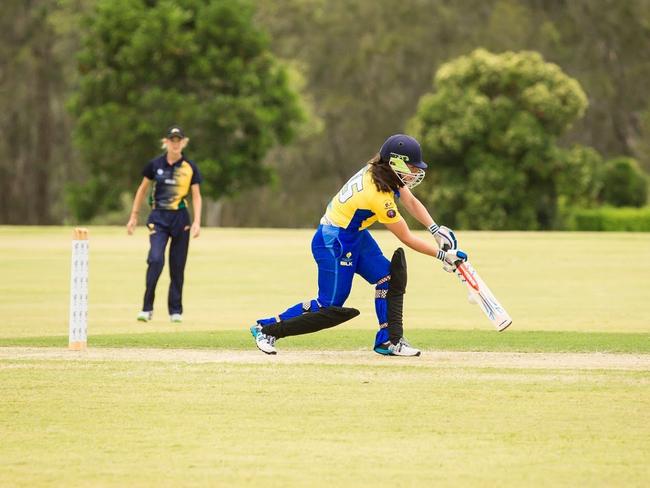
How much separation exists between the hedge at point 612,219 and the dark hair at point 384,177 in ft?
134

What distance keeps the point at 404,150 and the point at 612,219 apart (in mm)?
41947

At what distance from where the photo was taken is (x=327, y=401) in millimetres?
10172

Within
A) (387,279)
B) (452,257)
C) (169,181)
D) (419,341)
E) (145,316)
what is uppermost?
(169,181)

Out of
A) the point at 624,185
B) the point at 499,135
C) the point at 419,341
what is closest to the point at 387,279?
the point at 419,341

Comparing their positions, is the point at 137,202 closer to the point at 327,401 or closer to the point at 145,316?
the point at 145,316

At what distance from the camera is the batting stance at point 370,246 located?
12070 mm

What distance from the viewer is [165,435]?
880 cm

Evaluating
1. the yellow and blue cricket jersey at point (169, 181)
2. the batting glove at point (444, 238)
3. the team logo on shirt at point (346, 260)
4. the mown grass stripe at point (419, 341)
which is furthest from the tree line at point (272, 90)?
the team logo on shirt at point (346, 260)

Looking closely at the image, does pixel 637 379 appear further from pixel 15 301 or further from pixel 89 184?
pixel 89 184

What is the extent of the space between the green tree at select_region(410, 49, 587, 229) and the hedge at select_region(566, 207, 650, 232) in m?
2.87

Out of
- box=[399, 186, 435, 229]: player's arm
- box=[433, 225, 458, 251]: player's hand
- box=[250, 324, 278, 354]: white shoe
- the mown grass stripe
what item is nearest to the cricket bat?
box=[433, 225, 458, 251]: player's hand

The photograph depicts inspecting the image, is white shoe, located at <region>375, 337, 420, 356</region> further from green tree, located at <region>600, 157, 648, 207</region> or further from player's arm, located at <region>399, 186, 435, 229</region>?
green tree, located at <region>600, 157, 648, 207</region>

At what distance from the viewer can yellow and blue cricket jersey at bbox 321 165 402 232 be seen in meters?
12.1

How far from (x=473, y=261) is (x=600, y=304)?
906cm
